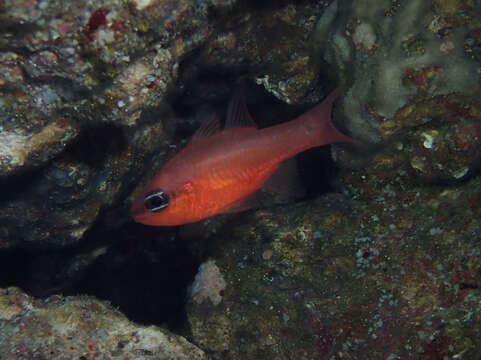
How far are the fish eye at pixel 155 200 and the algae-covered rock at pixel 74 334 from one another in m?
0.91

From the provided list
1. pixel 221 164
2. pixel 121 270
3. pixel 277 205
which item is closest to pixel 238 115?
pixel 221 164

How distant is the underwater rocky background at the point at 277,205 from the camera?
2.23 meters

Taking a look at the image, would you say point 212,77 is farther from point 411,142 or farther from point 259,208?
point 411,142

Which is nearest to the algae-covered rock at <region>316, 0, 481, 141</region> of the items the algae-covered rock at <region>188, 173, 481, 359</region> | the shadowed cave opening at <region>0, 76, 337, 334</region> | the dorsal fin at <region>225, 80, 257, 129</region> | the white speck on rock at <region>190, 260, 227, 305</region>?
the algae-covered rock at <region>188, 173, 481, 359</region>

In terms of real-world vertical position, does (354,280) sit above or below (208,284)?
above

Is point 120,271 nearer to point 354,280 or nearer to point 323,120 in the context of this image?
point 354,280

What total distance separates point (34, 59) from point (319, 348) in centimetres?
294

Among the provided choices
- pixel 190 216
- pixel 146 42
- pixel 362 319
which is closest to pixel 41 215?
pixel 190 216

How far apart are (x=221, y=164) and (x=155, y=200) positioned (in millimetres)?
617

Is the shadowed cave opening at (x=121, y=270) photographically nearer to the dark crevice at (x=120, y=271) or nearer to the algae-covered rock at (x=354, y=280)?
the dark crevice at (x=120, y=271)

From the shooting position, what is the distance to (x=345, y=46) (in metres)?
3.04

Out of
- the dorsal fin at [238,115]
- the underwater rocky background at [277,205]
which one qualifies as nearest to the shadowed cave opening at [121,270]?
the underwater rocky background at [277,205]

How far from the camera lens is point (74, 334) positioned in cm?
255

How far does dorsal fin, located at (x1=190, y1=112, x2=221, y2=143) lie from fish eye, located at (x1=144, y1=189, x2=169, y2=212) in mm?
565
